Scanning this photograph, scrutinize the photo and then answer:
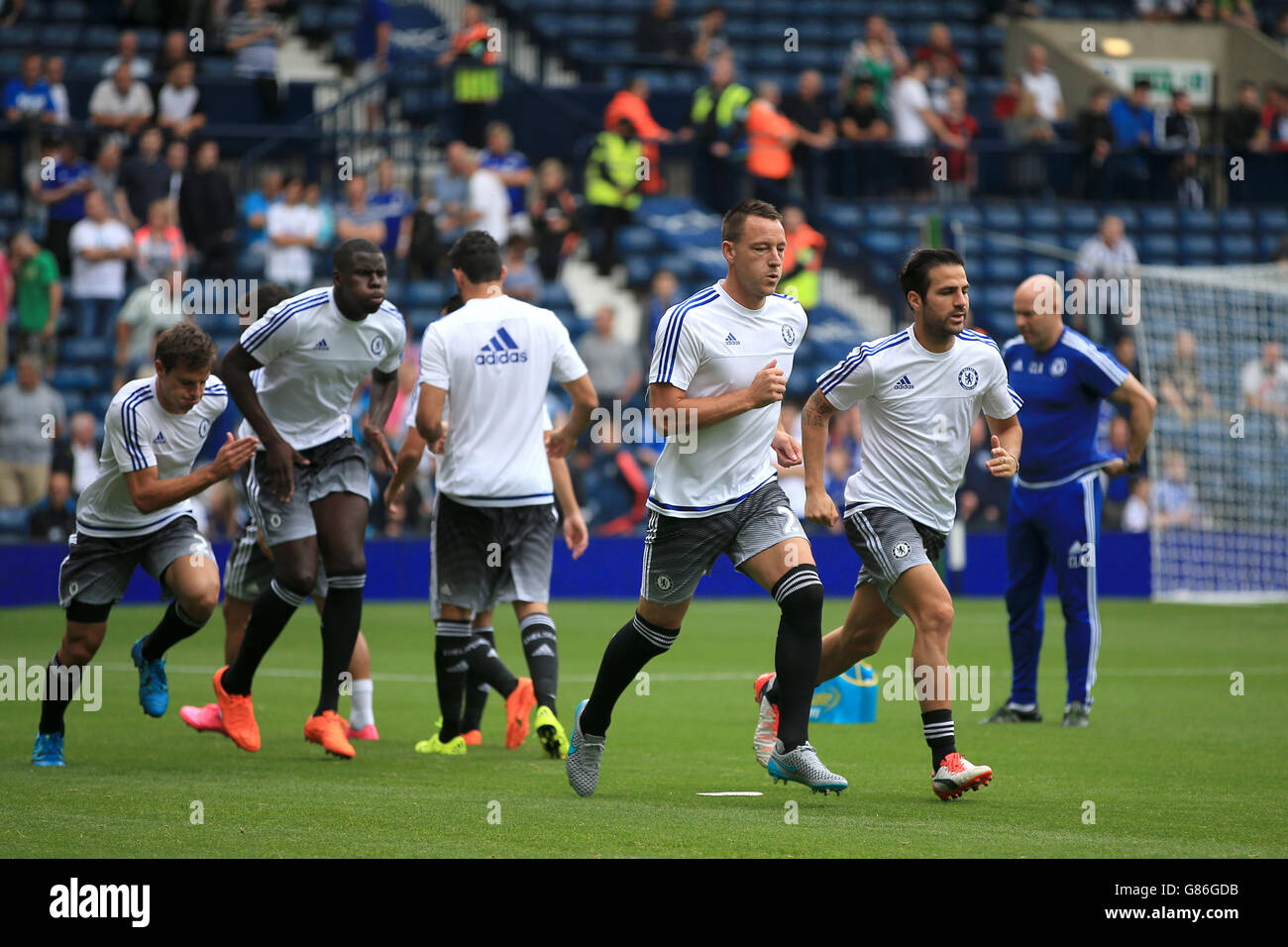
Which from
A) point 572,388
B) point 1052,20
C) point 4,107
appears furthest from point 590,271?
point 572,388

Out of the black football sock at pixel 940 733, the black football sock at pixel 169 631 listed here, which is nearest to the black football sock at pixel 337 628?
the black football sock at pixel 169 631

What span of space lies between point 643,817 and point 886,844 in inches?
42.0

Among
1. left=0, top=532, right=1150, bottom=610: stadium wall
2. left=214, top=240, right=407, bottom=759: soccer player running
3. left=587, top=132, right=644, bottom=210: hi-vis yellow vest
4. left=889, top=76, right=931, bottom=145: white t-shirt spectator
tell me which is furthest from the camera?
left=889, top=76, right=931, bottom=145: white t-shirt spectator

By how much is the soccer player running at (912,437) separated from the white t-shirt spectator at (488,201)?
1405cm

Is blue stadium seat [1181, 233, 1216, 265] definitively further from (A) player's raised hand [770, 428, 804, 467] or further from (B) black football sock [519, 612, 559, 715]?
(A) player's raised hand [770, 428, 804, 467]

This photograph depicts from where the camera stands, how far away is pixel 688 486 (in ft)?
24.5

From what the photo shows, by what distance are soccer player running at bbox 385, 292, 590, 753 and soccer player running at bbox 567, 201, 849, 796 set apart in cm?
164

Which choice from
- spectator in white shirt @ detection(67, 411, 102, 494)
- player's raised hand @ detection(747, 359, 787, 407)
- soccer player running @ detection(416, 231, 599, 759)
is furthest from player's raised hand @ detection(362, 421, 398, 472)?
spectator in white shirt @ detection(67, 411, 102, 494)

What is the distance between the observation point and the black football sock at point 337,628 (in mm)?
8898

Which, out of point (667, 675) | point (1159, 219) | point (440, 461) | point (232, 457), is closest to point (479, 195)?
point (667, 675)

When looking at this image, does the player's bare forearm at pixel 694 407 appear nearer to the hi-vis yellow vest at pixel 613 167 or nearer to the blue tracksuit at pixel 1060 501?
the blue tracksuit at pixel 1060 501

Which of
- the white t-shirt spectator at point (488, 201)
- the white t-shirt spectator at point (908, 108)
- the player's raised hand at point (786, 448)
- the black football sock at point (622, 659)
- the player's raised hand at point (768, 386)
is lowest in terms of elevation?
the black football sock at point (622, 659)

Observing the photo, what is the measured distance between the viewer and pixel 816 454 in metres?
7.91

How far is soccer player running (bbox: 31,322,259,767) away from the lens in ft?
28.4
